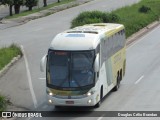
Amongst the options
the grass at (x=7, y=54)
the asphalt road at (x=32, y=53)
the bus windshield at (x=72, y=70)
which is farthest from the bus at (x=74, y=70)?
the grass at (x=7, y=54)

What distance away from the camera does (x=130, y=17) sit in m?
49.4

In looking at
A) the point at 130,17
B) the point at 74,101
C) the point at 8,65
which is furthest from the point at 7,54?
the point at 130,17

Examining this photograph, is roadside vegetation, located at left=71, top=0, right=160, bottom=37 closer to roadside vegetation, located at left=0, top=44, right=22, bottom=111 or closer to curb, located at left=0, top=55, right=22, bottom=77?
roadside vegetation, located at left=0, top=44, right=22, bottom=111

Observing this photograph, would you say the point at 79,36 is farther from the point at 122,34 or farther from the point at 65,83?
the point at 122,34

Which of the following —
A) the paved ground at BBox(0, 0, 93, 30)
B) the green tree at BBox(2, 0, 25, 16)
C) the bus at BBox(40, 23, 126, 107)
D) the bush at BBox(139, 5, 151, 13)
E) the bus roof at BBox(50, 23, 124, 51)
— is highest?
the bus roof at BBox(50, 23, 124, 51)

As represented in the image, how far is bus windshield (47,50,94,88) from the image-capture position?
20.2 metres

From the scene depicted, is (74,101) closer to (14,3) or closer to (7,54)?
(7,54)

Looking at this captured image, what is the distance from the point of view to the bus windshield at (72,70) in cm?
2017

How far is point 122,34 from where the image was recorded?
26.1 meters

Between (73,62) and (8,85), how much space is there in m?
6.95

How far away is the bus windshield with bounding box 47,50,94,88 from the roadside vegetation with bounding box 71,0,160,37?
73.0 feet

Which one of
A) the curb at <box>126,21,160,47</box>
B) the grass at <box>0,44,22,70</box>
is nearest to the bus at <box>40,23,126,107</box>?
the grass at <box>0,44,22,70</box>

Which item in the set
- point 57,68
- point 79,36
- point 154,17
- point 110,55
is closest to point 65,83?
point 57,68

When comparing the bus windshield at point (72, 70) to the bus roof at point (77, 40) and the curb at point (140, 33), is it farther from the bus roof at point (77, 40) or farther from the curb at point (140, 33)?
the curb at point (140, 33)
